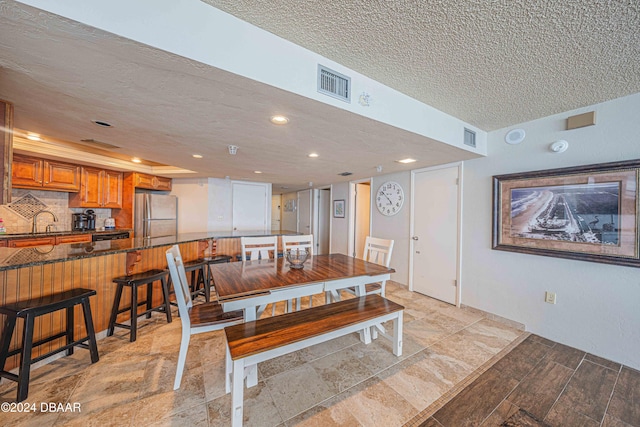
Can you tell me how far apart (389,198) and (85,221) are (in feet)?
17.8

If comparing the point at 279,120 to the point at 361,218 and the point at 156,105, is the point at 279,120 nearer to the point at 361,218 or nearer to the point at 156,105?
the point at 156,105

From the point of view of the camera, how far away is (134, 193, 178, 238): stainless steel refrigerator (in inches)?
167

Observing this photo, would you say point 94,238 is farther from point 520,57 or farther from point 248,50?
point 520,57

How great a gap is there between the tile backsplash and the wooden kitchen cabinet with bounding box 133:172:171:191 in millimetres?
976

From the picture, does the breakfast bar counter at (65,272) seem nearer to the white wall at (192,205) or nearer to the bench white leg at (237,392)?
the bench white leg at (237,392)

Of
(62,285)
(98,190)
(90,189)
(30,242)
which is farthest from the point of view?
(98,190)

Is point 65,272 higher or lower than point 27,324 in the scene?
higher

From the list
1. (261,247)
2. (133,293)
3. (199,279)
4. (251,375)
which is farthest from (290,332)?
(199,279)

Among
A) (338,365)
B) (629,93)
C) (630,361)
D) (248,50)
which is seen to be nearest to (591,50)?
(629,93)

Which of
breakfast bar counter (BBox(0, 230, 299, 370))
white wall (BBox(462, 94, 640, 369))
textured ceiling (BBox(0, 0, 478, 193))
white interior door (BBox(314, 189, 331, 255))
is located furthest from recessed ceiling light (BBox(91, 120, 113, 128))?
white interior door (BBox(314, 189, 331, 255))

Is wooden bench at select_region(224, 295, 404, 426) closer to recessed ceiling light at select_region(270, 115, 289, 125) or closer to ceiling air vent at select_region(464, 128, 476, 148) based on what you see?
recessed ceiling light at select_region(270, 115, 289, 125)

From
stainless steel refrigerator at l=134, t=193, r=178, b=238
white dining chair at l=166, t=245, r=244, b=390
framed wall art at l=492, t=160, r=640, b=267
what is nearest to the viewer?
white dining chair at l=166, t=245, r=244, b=390

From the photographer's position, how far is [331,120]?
176 centimetres

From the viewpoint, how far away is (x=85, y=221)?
12.7 ft
